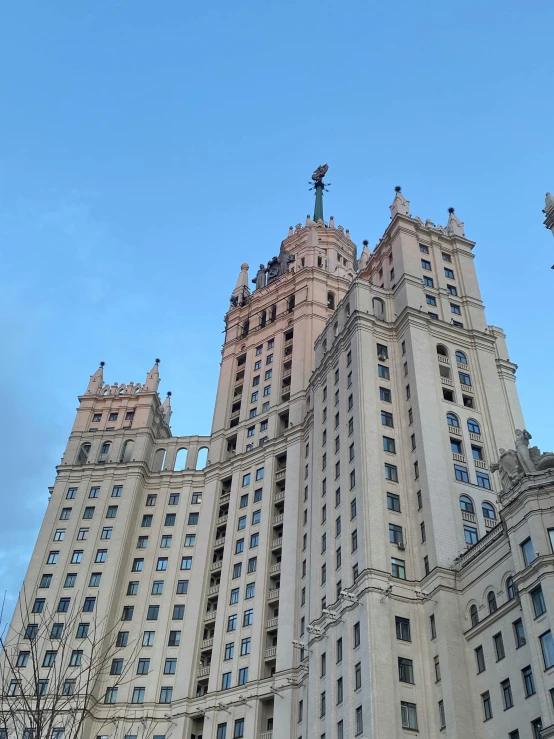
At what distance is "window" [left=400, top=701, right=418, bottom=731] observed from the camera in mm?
46344

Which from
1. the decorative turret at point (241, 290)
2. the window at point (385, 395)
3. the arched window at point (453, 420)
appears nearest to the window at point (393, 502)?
the arched window at point (453, 420)

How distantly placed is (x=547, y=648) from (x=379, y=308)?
1548 inches

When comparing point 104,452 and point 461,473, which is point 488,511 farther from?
point 104,452

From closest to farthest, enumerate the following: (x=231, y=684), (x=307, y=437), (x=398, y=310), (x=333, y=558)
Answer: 1. (x=333, y=558)
2. (x=231, y=684)
3. (x=398, y=310)
4. (x=307, y=437)

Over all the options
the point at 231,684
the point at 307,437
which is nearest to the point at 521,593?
the point at 231,684

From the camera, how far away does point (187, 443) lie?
92562mm

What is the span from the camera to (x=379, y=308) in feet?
239

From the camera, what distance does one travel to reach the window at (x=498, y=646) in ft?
145

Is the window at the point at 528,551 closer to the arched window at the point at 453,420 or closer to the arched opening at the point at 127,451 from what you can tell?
the arched window at the point at 453,420

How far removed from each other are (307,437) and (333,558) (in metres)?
19.5

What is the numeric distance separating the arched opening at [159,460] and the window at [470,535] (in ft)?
146

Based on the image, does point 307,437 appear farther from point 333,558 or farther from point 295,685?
point 295,685

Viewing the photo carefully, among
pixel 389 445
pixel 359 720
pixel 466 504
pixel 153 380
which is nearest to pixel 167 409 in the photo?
pixel 153 380

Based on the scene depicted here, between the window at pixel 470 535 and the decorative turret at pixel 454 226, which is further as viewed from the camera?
the decorative turret at pixel 454 226
